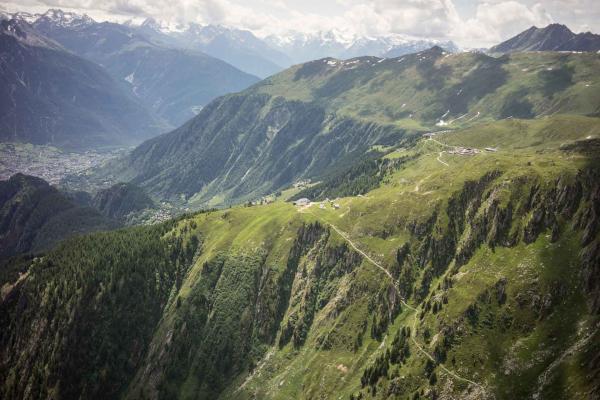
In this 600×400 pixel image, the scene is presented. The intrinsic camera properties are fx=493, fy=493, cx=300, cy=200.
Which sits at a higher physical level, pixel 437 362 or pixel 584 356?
pixel 584 356

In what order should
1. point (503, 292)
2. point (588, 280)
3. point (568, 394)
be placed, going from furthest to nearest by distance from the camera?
point (503, 292), point (588, 280), point (568, 394)

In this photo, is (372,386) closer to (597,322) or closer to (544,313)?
(544,313)

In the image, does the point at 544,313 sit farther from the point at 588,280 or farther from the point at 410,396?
the point at 410,396

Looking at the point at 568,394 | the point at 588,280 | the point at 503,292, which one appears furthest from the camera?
the point at 503,292

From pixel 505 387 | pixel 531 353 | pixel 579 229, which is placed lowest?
pixel 505 387

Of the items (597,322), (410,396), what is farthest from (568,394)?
(410,396)

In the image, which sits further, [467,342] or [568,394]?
[467,342]

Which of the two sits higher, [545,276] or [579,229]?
[579,229]

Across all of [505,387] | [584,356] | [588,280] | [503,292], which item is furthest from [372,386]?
[588,280]

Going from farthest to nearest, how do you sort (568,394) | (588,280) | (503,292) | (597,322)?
(503,292), (588,280), (597,322), (568,394)

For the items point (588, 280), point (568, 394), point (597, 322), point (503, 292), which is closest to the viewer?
point (568, 394)
